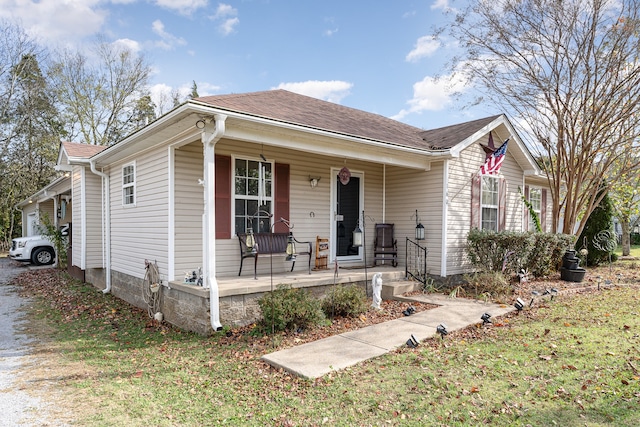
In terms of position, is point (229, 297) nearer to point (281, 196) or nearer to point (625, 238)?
point (281, 196)

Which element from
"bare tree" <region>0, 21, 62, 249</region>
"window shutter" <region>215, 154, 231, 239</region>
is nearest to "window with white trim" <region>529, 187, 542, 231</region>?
"window shutter" <region>215, 154, 231, 239</region>

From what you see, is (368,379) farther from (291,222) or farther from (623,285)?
(623,285)

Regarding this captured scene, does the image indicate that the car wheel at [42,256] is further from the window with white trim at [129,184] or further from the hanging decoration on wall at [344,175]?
the hanging decoration on wall at [344,175]

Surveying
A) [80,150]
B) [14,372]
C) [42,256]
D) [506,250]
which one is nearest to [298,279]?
[14,372]

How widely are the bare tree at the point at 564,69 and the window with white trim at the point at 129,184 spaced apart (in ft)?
28.2

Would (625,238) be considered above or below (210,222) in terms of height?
below

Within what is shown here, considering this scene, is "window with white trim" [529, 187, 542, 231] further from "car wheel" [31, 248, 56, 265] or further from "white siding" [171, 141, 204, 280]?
"car wheel" [31, 248, 56, 265]

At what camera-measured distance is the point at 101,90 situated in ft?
72.7

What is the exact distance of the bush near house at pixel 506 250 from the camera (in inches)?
300

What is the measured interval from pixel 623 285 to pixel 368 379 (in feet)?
25.8

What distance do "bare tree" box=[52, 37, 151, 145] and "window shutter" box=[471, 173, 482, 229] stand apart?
1960 cm

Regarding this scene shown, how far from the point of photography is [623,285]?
27.1 feet

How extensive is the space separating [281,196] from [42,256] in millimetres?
12186

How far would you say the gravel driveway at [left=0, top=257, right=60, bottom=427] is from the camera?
306cm
